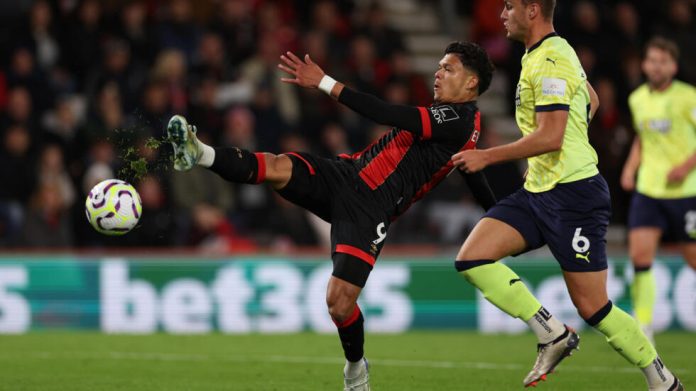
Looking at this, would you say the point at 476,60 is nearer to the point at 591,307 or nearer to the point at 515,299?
the point at 515,299

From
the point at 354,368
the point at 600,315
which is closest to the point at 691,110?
the point at 600,315

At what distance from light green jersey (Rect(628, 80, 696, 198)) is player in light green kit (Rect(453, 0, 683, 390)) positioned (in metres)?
3.66

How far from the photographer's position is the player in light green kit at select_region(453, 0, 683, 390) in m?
6.61

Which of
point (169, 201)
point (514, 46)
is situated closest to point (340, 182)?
point (169, 201)

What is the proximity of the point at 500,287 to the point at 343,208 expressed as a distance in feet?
3.46

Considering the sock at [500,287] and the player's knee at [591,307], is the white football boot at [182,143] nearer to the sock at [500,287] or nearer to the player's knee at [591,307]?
the sock at [500,287]

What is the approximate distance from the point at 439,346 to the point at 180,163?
15.5 ft

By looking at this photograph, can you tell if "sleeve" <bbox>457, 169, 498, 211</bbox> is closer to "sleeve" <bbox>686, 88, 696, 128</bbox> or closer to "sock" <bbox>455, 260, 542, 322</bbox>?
"sock" <bbox>455, 260, 542, 322</bbox>

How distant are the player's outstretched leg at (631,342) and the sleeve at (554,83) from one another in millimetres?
1177

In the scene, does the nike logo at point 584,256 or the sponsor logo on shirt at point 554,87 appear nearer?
the sponsor logo on shirt at point 554,87

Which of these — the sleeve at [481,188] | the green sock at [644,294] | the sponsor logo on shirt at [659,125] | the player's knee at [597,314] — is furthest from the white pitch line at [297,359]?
the sponsor logo on shirt at [659,125]

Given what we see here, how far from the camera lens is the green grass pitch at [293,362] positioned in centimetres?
805

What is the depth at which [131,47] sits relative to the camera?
1412 cm

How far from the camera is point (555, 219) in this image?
6770mm
